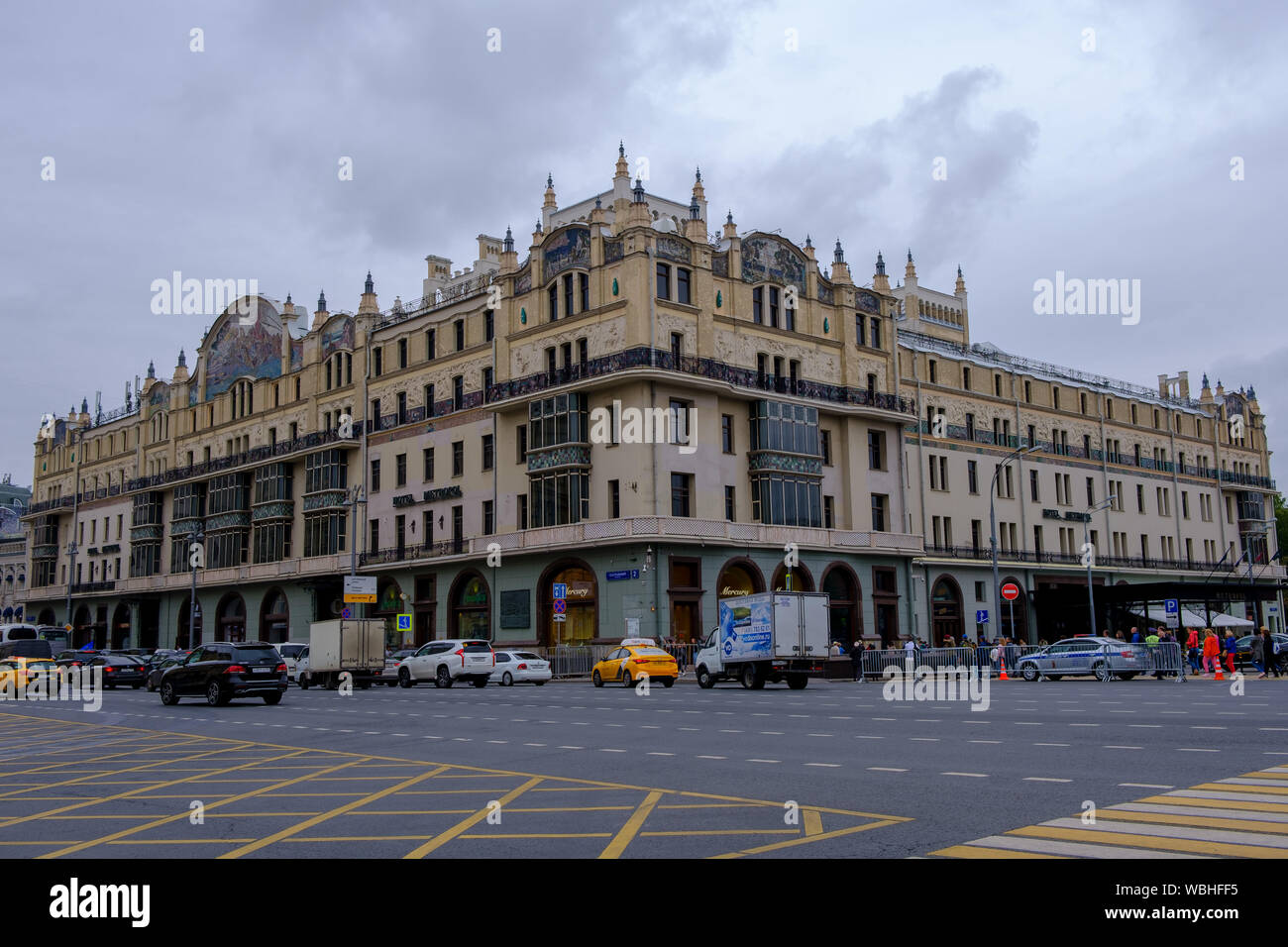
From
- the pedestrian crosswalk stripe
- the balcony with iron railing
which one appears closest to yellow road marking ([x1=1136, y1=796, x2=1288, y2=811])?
the pedestrian crosswalk stripe

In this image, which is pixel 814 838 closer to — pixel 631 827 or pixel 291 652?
pixel 631 827

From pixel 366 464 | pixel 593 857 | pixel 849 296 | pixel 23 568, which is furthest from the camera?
pixel 23 568

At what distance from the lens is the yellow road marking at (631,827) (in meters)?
8.48

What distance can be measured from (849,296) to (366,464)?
27851 millimetres

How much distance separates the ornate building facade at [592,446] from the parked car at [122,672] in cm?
1404

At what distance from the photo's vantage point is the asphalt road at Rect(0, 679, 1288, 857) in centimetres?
930

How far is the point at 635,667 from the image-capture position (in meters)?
38.9

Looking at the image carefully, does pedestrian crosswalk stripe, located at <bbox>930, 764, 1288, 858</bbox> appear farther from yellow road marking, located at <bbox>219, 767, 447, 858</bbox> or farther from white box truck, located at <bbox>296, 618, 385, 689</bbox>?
white box truck, located at <bbox>296, 618, 385, 689</bbox>

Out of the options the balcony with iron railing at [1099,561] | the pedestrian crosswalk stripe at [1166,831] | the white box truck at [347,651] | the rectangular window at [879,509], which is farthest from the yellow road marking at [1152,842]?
the balcony with iron railing at [1099,561]

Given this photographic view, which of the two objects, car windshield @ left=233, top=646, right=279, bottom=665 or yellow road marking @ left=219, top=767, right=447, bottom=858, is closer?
yellow road marking @ left=219, top=767, right=447, bottom=858

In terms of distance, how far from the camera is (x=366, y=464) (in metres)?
63.4

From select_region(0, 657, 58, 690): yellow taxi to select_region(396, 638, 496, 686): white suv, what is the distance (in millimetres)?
12319

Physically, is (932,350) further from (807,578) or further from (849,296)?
(807,578)

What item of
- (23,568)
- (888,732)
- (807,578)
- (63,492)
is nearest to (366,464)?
(807,578)
